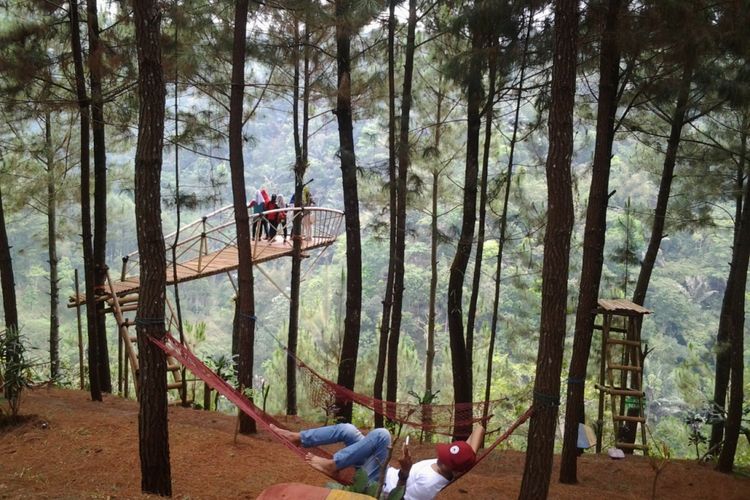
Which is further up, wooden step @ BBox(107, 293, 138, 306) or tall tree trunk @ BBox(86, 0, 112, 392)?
tall tree trunk @ BBox(86, 0, 112, 392)

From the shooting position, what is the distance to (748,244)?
4.39 m

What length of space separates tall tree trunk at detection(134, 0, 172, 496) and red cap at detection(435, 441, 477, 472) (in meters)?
1.17

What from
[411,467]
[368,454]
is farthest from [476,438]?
[368,454]

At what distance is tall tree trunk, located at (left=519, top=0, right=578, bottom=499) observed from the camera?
9.17ft

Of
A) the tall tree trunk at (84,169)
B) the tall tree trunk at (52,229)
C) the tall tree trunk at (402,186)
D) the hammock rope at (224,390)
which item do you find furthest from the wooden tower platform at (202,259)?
the hammock rope at (224,390)

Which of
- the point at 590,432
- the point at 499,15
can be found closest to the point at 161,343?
the point at 590,432

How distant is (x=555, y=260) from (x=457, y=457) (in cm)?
96

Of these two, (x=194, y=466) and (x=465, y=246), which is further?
(x=465, y=246)

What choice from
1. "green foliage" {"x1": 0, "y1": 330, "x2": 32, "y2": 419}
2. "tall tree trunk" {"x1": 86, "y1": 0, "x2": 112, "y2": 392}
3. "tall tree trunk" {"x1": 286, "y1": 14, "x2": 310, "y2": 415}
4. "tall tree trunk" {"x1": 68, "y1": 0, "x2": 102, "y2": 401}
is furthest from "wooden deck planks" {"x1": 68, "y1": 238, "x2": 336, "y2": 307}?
"green foliage" {"x1": 0, "y1": 330, "x2": 32, "y2": 419}

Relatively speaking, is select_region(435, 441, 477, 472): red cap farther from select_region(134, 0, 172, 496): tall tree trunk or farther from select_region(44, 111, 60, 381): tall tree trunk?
select_region(44, 111, 60, 381): tall tree trunk

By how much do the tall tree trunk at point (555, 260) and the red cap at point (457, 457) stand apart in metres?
0.33

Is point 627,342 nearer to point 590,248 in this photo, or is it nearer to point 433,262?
point 590,248

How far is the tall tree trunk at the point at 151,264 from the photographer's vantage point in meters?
2.62

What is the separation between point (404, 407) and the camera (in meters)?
3.49
